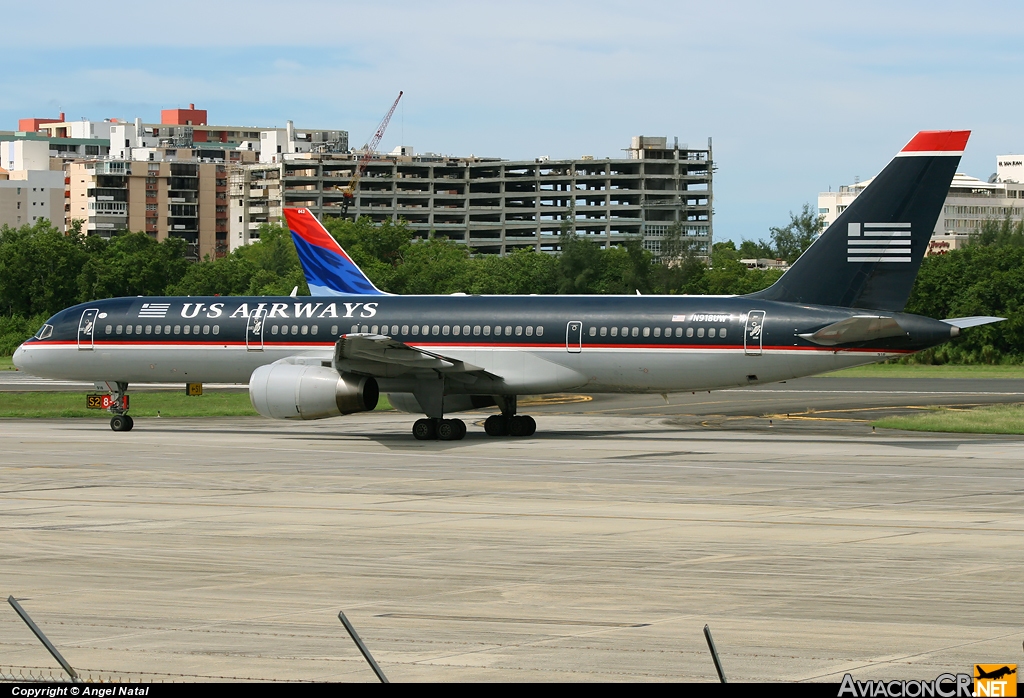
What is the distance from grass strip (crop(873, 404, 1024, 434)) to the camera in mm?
39281

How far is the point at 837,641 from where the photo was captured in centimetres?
1291

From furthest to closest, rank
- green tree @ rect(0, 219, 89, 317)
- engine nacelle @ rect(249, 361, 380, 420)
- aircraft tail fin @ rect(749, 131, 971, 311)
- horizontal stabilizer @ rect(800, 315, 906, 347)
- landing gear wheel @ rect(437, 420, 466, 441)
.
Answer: green tree @ rect(0, 219, 89, 317) → landing gear wheel @ rect(437, 420, 466, 441) → engine nacelle @ rect(249, 361, 380, 420) → aircraft tail fin @ rect(749, 131, 971, 311) → horizontal stabilizer @ rect(800, 315, 906, 347)

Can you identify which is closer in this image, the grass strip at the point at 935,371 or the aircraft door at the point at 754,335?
the aircraft door at the point at 754,335

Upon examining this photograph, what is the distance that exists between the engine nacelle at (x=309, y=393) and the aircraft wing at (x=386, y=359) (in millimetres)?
424

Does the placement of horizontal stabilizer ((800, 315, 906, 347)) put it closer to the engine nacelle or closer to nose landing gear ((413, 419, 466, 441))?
nose landing gear ((413, 419, 466, 441))

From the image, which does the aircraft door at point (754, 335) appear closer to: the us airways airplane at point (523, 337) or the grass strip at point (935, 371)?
the us airways airplane at point (523, 337)

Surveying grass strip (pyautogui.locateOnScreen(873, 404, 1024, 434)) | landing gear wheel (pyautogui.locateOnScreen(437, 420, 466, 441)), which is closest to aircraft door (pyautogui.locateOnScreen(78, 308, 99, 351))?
landing gear wheel (pyautogui.locateOnScreen(437, 420, 466, 441))

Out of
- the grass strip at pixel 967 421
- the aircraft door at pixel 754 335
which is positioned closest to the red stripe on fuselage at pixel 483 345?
the aircraft door at pixel 754 335

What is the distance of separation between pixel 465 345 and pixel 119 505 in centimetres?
1648

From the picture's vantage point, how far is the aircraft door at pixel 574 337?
3778cm

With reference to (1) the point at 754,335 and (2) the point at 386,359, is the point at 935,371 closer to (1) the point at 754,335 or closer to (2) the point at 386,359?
(1) the point at 754,335

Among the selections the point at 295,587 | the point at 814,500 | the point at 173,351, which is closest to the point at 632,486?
the point at 814,500

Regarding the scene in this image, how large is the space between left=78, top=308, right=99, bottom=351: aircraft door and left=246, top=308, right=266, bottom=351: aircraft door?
5.55 metres

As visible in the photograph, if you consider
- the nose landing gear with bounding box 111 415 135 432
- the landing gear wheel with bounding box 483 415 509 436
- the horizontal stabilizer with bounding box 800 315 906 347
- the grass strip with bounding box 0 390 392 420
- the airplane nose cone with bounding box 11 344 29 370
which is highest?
the horizontal stabilizer with bounding box 800 315 906 347
